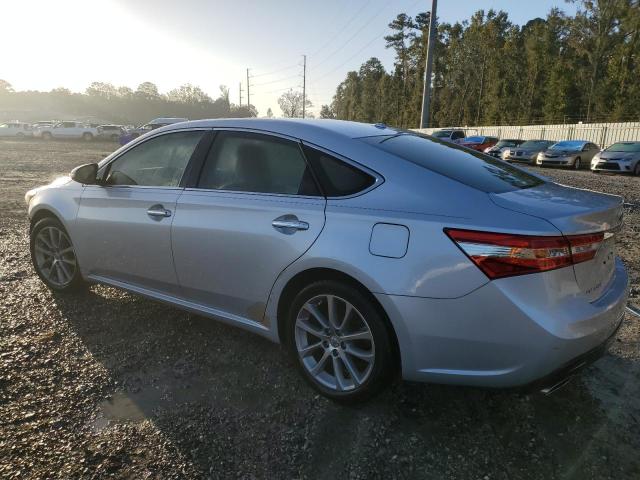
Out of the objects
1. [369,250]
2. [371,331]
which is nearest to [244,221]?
[369,250]

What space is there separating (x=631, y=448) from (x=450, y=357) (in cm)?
102

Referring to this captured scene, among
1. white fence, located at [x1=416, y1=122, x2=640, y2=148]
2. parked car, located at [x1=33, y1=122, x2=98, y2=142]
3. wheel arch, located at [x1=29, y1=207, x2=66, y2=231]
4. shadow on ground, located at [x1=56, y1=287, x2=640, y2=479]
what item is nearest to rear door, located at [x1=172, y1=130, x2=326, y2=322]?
shadow on ground, located at [x1=56, y1=287, x2=640, y2=479]

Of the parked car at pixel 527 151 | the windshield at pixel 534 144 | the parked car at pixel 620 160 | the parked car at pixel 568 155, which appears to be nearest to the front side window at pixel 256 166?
the parked car at pixel 620 160

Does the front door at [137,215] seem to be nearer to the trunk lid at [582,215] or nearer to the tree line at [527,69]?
the trunk lid at [582,215]

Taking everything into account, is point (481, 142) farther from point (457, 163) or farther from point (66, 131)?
point (66, 131)

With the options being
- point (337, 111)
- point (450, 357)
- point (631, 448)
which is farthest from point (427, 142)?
point (337, 111)

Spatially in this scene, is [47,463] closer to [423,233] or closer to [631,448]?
[423,233]

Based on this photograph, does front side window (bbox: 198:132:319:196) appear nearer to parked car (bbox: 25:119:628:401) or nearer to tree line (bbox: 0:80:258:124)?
parked car (bbox: 25:119:628:401)

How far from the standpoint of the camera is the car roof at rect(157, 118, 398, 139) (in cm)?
301

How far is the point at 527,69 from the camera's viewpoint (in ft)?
144

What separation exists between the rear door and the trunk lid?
3.47 feet

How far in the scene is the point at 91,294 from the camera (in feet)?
14.9

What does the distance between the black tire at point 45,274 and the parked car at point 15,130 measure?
1831 inches

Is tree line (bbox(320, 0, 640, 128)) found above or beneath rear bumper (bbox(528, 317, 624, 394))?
above
